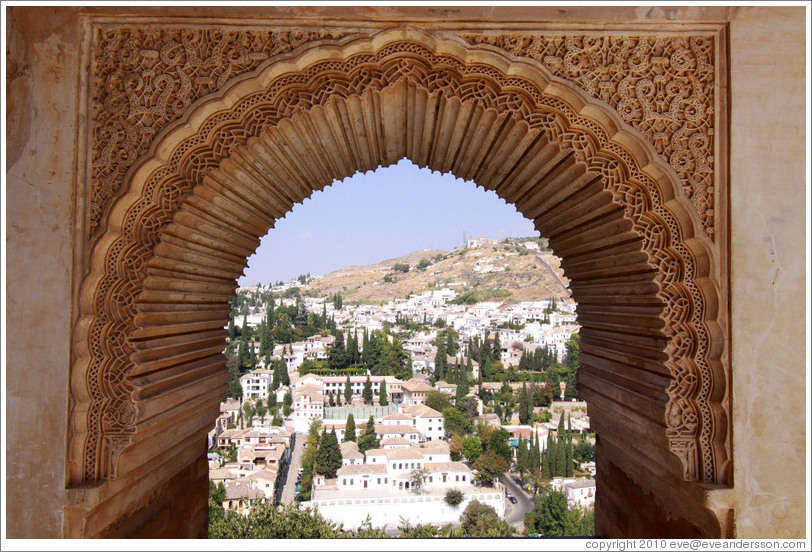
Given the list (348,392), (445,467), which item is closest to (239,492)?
(445,467)

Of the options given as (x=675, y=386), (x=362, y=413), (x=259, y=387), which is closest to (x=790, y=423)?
(x=675, y=386)

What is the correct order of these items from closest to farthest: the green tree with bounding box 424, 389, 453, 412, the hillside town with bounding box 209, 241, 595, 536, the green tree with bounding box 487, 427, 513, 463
→ the hillside town with bounding box 209, 241, 595, 536 → the green tree with bounding box 487, 427, 513, 463 → the green tree with bounding box 424, 389, 453, 412

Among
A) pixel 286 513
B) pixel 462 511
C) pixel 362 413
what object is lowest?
pixel 462 511

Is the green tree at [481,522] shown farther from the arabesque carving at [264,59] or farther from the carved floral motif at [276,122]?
the arabesque carving at [264,59]

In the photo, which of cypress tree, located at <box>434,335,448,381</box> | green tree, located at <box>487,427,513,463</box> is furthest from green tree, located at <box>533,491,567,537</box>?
cypress tree, located at <box>434,335,448,381</box>

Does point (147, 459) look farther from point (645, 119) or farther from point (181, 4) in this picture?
point (645, 119)

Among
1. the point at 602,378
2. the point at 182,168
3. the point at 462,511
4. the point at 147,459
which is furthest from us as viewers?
the point at 462,511

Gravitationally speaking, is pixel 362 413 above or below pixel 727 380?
below

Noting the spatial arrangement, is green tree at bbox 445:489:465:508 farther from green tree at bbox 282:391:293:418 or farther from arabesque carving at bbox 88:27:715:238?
arabesque carving at bbox 88:27:715:238
